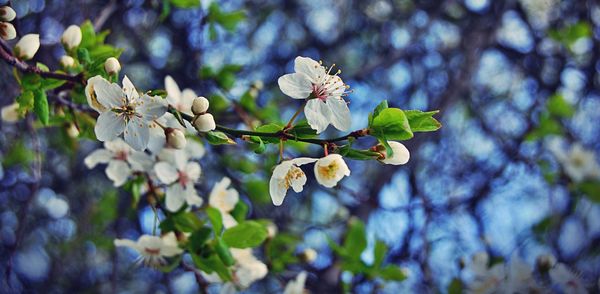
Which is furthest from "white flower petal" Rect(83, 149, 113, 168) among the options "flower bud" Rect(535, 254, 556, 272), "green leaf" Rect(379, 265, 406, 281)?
"flower bud" Rect(535, 254, 556, 272)

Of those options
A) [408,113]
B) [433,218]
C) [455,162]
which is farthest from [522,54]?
[408,113]

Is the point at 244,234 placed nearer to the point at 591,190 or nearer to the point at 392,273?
the point at 392,273

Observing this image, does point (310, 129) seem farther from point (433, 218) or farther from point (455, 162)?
point (455, 162)

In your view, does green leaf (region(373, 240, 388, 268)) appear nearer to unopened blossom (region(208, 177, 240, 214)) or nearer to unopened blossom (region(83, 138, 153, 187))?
unopened blossom (region(208, 177, 240, 214))

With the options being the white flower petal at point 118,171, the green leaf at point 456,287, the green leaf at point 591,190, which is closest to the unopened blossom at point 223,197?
the white flower petal at point 118,171

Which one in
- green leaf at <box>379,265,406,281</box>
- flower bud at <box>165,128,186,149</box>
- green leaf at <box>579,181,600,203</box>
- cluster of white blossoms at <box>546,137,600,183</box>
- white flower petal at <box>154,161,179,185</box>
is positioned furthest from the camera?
cluster of white blossoms at <box>546,137,600,183</box>

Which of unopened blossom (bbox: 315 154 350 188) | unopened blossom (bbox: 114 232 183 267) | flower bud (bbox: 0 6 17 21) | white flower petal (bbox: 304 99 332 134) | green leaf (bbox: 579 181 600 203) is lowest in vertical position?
unopened blossom (bbox: 114 232 183 267)
